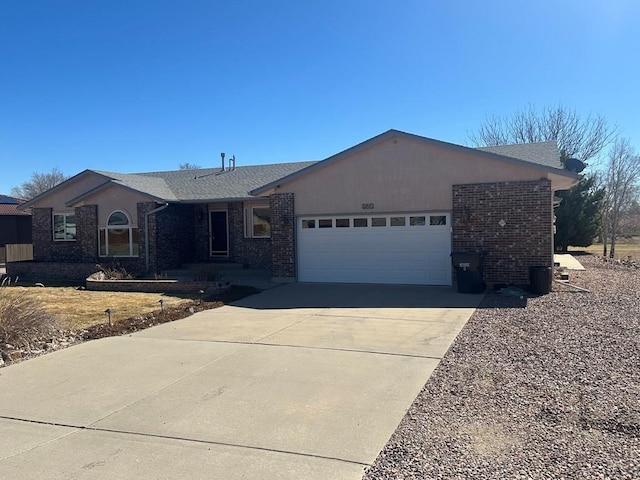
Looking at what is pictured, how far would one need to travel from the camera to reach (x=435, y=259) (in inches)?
603

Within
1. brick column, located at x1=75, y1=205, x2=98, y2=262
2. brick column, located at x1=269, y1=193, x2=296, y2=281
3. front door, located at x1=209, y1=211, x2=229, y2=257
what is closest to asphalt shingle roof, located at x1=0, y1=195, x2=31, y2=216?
brick column, located at x1=75, y1=205, x2=98, y2=262

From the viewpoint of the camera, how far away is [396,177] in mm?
15602

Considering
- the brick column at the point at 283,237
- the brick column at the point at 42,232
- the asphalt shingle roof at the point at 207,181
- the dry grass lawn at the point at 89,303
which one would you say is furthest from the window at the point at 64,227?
the brick column at the point at 283,237

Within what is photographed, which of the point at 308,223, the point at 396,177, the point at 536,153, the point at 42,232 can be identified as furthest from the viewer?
the point at 42,232

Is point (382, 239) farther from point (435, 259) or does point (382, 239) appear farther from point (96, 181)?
point (96, 181)

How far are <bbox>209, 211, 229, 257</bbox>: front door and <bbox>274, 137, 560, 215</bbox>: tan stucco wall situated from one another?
5.40 meters

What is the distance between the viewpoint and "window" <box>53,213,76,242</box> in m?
23.0

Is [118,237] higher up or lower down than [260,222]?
lower down

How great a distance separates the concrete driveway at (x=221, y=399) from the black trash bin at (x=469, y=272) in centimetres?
411

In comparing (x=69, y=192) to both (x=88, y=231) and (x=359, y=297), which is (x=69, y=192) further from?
(x=359, y=297)

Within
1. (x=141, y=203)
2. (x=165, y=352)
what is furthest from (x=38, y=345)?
(x=141, y=203)

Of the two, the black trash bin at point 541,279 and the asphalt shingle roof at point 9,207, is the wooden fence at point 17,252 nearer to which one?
the asphalt shingle roof at point 9,207

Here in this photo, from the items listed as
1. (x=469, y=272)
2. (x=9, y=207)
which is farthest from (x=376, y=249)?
(x=9, y=207)

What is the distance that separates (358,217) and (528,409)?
11493 mm
